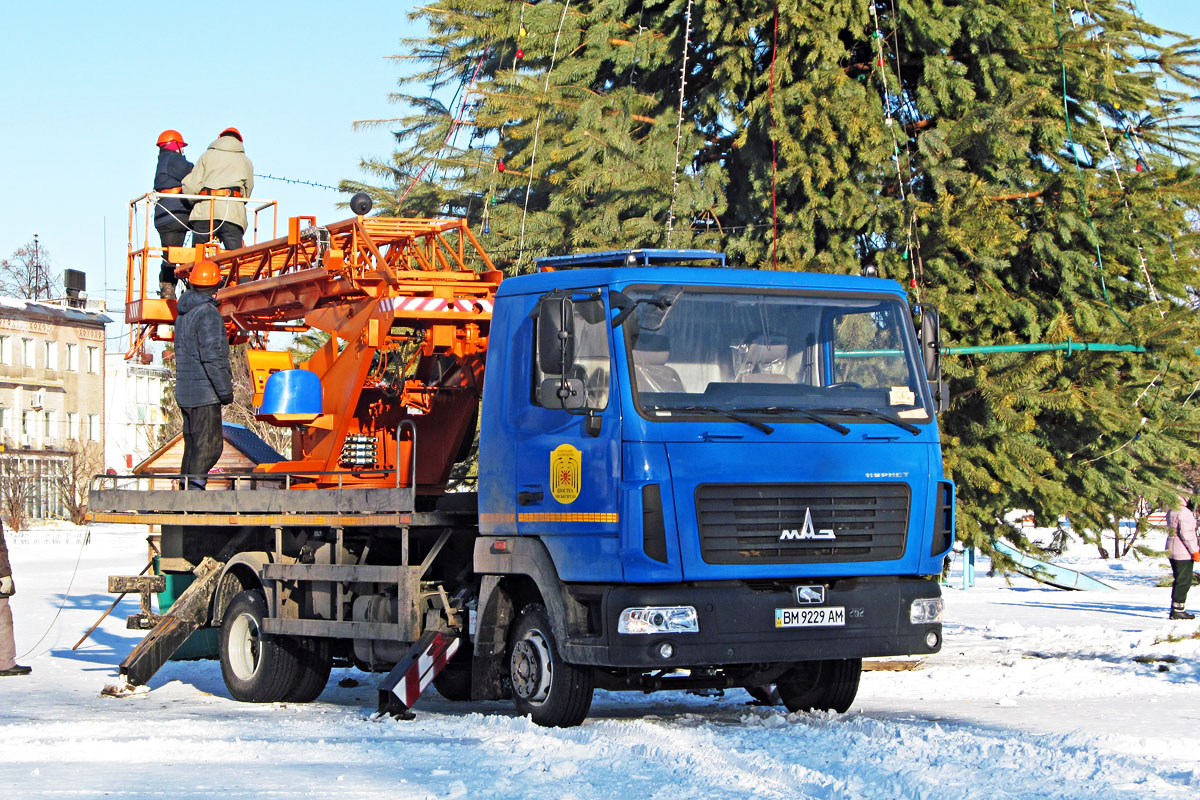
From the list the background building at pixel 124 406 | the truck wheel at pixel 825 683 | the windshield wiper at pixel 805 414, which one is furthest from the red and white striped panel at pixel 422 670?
the background building at pixel 124 406

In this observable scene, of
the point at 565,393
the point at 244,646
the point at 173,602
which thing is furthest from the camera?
the point at 173,602

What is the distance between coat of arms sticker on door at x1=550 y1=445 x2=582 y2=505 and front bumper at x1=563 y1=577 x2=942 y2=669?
1.96 ft

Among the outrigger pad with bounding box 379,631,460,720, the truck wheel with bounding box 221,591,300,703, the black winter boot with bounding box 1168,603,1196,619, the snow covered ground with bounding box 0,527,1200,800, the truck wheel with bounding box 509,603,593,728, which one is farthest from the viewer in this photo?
the black winter boot with bounding box 1168,603,1196,619

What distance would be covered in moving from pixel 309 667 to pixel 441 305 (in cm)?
281

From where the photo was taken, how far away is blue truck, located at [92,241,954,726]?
808 cm

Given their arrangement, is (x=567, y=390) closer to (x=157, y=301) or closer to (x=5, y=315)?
(x=157, y=301)

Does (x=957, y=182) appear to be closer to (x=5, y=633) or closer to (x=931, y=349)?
(x=931, y=349)

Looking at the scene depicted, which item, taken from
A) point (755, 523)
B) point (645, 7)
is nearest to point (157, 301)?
point (645, 7)

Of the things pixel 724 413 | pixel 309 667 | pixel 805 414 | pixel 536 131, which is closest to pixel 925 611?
pixel 805 414

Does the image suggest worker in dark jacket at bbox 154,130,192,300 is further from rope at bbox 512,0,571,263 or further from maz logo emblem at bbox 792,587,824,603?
maz logo emblem at bbox 792,587,824,603

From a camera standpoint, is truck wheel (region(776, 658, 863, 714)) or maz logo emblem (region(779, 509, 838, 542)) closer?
maz logo emblem (region(779, 509, 838, 542))

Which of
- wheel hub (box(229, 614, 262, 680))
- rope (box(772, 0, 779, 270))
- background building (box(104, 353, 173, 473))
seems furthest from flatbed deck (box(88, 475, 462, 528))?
background building (box(104, 353, 173, 473))

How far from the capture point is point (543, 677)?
8680 millimetres

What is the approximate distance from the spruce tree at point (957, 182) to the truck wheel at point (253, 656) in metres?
4.15
